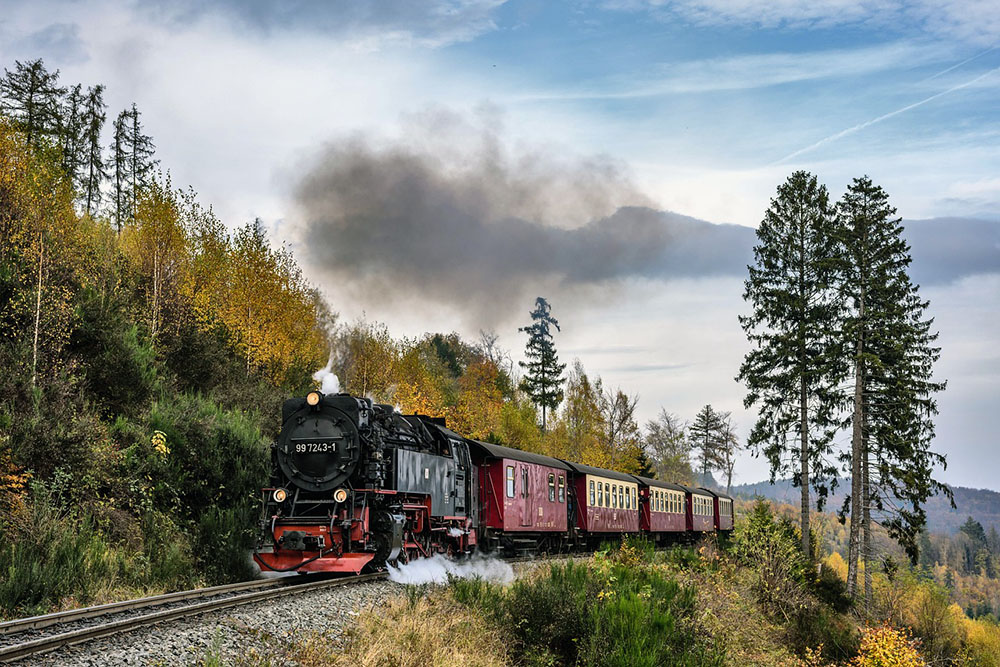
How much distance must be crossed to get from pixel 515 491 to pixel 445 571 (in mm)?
6067

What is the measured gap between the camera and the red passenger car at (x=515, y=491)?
71.2 ft

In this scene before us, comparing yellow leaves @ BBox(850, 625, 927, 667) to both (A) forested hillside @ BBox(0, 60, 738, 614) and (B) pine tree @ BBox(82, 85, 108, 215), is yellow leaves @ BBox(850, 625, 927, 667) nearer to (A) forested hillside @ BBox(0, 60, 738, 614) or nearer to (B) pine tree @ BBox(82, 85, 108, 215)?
(A) forested hillside @ BBox(0, 60, 738, 614)

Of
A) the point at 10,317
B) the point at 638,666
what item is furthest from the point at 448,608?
the point at 10,317

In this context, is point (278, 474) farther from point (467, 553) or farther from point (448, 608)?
point (467, 553)

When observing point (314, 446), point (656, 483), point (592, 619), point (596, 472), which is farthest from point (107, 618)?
point (656, 483)

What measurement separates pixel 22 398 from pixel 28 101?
3724 centimetres

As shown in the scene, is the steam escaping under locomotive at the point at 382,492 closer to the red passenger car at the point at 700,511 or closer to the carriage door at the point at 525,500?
the carriage door at the point at 525,500

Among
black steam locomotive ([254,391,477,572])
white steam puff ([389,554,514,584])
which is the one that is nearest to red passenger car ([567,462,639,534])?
white steam puff ([389,554,514,584])

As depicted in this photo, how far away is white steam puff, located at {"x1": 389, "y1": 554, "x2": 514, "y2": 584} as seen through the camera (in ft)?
50.4

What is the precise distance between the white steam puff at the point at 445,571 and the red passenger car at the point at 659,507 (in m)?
14.6

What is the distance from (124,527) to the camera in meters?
15.7

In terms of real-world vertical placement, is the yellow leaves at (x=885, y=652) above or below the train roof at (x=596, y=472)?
below

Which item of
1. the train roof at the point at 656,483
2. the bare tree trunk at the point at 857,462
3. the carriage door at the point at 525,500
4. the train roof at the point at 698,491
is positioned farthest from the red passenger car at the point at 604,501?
the bare tree trunk at the point at 857,462

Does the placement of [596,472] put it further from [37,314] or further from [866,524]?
[37,314]
